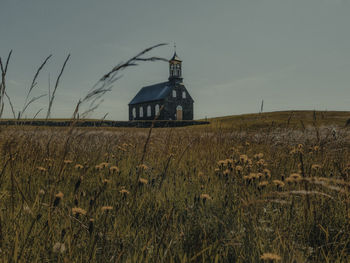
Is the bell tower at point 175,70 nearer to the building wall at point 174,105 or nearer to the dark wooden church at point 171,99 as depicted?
the dark wooden church at point 171,99

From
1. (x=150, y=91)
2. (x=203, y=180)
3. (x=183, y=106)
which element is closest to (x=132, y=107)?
(x=150, y=91)

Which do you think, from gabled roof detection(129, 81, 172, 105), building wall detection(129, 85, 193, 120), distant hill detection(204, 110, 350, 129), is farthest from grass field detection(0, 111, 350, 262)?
gabled roof detection(129, 81, 172, 105)

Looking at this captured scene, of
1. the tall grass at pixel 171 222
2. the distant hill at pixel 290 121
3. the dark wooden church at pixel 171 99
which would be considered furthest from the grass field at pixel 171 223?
the dark wooden church at pixel 171 99

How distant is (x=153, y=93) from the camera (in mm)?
61938

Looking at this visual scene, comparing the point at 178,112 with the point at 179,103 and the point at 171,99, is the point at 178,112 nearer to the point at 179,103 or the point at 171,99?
the point at 179,103

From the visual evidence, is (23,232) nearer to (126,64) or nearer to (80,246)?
(80,246)

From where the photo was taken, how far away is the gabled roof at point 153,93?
57.9m

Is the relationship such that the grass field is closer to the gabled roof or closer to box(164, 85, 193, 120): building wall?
box(164, 85, 193, 120): building wall

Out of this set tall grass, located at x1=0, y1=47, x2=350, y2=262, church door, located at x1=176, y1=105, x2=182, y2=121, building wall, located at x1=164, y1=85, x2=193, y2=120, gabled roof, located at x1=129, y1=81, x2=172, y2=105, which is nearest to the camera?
tall grass, located at x1=0, y1=47, x2=350, y2=262

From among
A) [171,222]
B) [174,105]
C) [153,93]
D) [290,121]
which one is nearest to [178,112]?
[174,105]

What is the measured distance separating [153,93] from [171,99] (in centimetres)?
739

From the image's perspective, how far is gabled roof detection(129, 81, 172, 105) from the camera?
2278 inches

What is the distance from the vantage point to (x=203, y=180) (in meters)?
3.13

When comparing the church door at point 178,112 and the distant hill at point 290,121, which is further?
the church door at point 178,112
